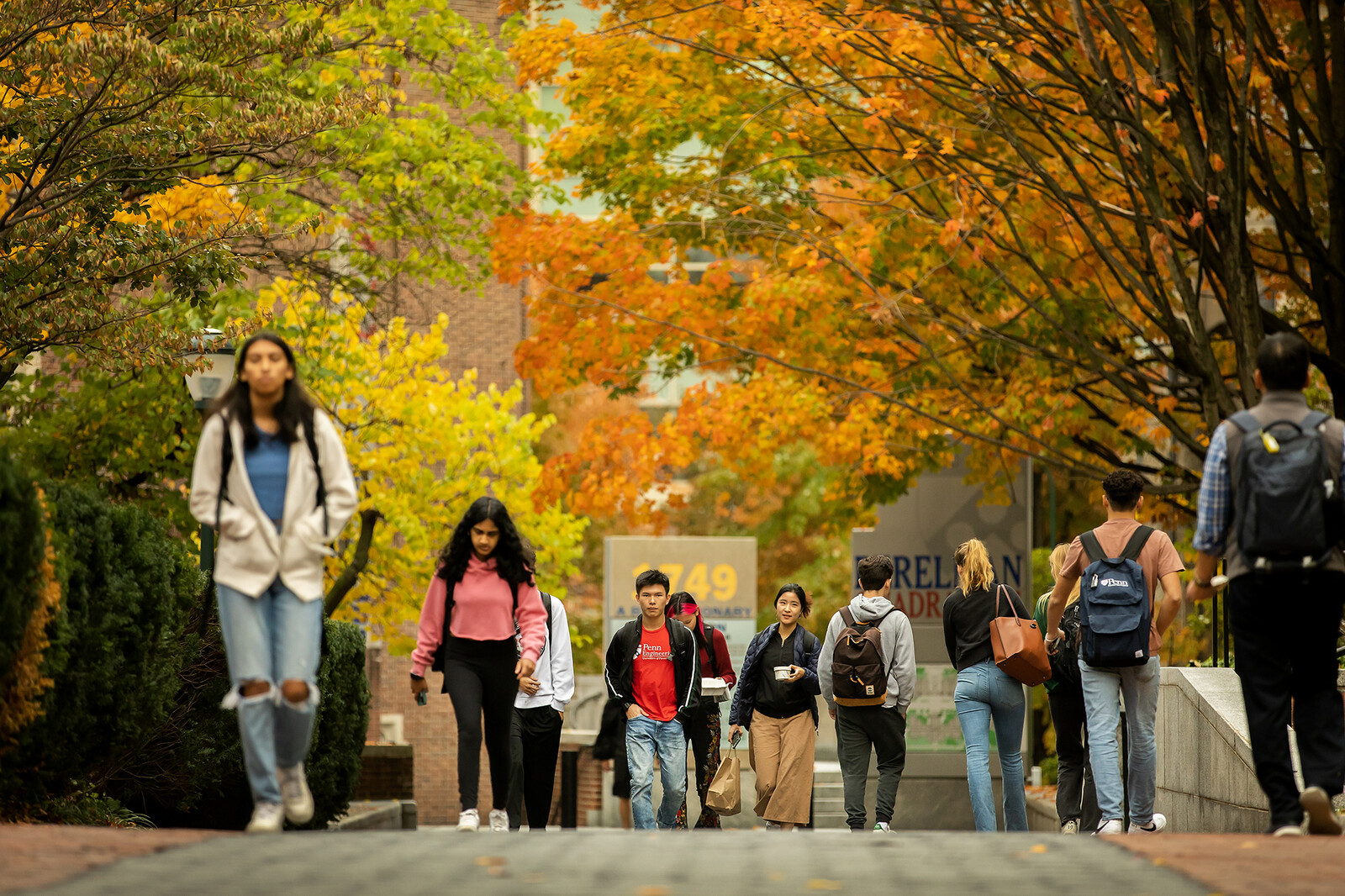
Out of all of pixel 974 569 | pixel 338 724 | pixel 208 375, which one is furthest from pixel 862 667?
pixel 208 375

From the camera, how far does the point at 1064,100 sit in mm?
14398

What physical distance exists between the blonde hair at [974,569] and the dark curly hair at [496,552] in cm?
316

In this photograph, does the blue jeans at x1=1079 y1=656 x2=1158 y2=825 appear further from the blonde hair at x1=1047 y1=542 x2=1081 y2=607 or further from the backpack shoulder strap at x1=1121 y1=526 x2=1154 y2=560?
the blonde hair at x1=1047 y1=542 x2=1081 y2=607

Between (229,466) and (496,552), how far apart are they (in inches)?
100

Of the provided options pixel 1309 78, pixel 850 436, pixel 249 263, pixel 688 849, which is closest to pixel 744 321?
pixel 850 436

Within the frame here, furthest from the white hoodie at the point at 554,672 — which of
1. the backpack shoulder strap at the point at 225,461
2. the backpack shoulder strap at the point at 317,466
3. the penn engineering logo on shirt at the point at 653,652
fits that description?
the backpack shoulder strap at the point at 225,461

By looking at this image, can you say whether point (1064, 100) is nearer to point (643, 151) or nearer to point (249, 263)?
point (643, 151)

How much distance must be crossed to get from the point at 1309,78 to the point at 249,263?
979 centimetres

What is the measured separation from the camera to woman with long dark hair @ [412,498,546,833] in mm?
8852

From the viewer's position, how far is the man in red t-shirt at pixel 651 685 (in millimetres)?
11422

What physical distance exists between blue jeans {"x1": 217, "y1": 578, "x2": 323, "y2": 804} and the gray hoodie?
534cm

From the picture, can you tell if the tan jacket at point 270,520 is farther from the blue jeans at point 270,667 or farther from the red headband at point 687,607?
the red headband at point 687,607

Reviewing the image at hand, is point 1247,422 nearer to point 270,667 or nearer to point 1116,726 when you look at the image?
point 1116,726

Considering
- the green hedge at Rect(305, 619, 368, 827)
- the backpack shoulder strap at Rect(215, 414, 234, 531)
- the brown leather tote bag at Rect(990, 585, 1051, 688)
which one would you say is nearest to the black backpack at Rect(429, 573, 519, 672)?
the backpack shoulder strap at Rect(215, 414, 234, 531)
